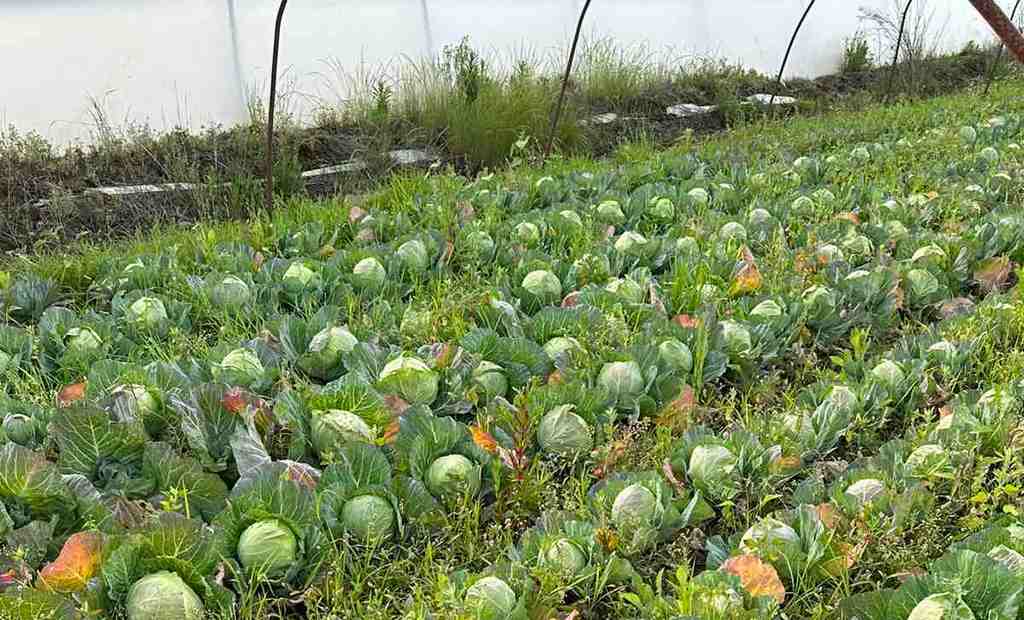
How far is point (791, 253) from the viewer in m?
3.73

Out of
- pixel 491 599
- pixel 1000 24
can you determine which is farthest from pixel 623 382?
pixel 1000 24

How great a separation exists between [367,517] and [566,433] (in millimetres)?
570

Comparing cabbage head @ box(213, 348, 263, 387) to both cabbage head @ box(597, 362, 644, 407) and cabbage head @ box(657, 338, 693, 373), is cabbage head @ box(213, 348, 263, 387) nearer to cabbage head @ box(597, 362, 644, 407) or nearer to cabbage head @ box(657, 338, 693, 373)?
cabbage head @ box(597, 362, 644, 407)

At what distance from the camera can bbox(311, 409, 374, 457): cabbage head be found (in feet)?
7.21

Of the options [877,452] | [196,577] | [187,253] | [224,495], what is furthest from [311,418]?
[187,253]

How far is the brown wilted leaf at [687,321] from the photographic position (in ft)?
9.45

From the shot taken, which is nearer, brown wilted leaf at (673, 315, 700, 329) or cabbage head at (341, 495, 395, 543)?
cabbage head at (341, 495, 395, 543)

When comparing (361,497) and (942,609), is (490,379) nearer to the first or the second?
(361,497)

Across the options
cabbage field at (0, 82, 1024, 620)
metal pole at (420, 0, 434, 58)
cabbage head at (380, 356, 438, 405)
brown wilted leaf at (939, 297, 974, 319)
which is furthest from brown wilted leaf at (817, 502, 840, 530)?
metal pole at (420, 0, 434, 58)

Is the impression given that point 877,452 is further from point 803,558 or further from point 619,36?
point 619,36

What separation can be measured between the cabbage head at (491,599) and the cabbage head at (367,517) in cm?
30

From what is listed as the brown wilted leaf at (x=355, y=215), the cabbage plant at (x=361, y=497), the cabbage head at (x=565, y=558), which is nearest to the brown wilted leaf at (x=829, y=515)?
the cabbage head at (x=565, y=558)

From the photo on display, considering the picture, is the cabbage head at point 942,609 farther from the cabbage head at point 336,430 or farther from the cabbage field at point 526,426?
the cabbage head at point 336,430

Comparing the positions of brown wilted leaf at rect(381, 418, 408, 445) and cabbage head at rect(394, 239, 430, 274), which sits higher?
cabbage head at rect(394, 239, 430, 274)
